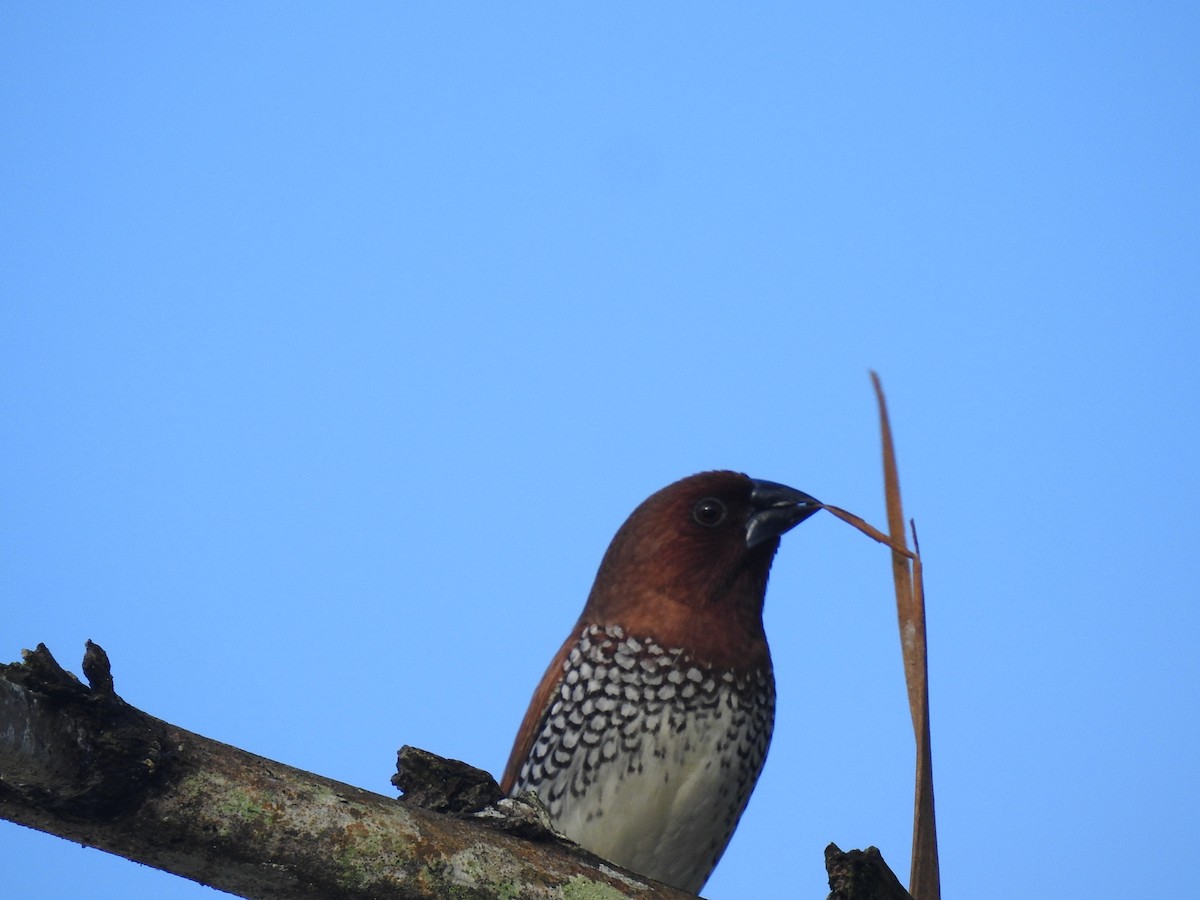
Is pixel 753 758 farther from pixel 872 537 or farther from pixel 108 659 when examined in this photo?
pixel 108 659

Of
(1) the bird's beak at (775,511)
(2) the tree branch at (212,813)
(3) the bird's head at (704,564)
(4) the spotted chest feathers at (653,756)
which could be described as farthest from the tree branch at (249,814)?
(1) the bird's beak at (775,511)

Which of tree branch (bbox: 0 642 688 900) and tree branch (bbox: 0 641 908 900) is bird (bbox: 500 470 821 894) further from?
tree branch (bbox: 0 642 688 900)

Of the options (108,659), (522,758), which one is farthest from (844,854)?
(522,758)

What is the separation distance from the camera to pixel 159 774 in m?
2.35

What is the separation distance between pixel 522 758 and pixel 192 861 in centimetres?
248

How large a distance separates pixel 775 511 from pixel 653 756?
992 millimetres

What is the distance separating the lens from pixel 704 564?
4766 millimetres

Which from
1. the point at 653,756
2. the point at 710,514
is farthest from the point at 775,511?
the point at 653,756

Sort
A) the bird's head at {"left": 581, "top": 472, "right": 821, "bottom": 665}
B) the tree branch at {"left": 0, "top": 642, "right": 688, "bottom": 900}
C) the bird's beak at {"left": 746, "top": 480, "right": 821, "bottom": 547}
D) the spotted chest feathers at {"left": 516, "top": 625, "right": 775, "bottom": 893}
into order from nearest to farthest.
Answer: the tree branch at {"left": 0, "top": 642, "right": 688, "bottom": 900} → the spotted chest feathers at {"left": 516, "top": 625, "right": 775, "bottom": 893} → the bird's head at {"left": 581, "top": 472, "right": 821, "bottom": 665} → the bird's beak at {"left": 746, "top": 480, "right": 821, "bottom": 547}

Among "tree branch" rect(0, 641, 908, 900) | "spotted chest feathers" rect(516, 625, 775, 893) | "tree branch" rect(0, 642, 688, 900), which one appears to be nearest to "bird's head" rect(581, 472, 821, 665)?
"spotted chest feathers" rect(516, 625, 775, 893)

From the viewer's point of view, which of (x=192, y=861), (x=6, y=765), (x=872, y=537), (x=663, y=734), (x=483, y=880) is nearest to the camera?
(x=6, y=765)

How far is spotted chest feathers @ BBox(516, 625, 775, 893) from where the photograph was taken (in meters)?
4.41

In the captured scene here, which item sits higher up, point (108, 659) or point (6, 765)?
point (108, 659)

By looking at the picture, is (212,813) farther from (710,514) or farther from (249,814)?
(710,514)
